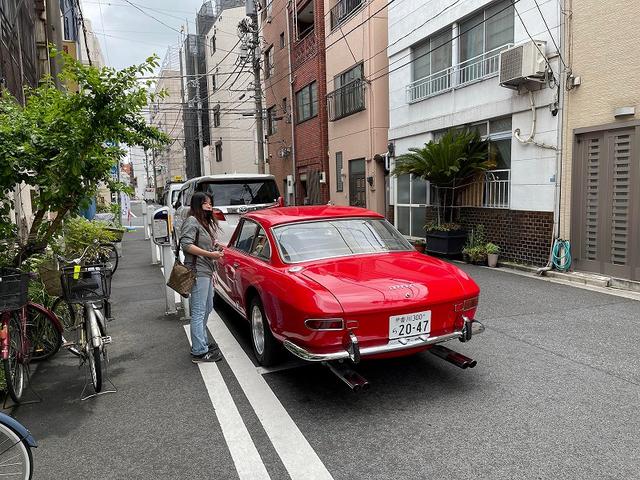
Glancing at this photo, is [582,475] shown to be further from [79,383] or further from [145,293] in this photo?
[145,293]

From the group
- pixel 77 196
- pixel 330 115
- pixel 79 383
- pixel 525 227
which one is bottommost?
pixel 79 383

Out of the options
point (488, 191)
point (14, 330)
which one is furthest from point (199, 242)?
point (488, 191)

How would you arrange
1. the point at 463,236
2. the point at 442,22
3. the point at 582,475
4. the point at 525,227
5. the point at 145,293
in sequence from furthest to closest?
the point at 442,22, the point at 463,236, the point at 525,227, the point at 145,293, the point at 582,475

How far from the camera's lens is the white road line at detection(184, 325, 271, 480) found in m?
3.01

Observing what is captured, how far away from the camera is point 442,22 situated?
12195 mm

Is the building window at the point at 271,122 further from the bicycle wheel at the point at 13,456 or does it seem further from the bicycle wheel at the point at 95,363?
the bicycle wheel at the point at 13,456

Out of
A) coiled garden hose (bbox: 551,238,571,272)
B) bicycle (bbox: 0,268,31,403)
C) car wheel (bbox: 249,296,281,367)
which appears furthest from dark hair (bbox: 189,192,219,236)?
coiled garden hose (bbox: 551,238,571,272)

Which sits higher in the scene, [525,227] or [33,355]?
[525,227]

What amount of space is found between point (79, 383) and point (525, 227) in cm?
862

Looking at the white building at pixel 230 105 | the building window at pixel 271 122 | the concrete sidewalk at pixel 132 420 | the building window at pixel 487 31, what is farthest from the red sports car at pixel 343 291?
the white building at pixel 230 105

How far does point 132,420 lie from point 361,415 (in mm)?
1755

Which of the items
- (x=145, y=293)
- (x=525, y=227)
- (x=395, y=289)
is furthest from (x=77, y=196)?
(x=525, y=227)

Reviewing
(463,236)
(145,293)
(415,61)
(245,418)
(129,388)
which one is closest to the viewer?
(245,418)

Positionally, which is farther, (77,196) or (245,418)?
(77,196)
